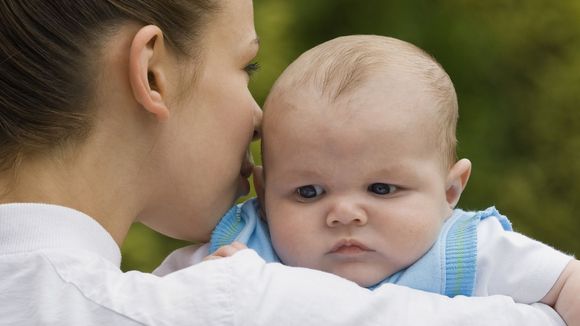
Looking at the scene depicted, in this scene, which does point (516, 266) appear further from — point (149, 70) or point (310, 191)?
point (149, 70)

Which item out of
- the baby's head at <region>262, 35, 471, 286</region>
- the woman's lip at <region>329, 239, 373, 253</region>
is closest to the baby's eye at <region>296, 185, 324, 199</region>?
the baby's head at <region>262, 35, 471, 286</region>

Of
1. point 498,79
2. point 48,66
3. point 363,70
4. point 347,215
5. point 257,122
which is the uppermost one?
point 48,66

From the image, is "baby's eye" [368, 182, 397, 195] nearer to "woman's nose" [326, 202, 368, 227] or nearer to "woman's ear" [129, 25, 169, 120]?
"woman's nose" [326, 202, 368, 227]

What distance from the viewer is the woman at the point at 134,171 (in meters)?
1.70

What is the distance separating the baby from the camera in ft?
6.68

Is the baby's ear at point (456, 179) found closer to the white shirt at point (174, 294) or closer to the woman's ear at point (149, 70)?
the white shirt at point (174, 294)

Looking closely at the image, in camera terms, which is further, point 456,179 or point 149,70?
point 456,179

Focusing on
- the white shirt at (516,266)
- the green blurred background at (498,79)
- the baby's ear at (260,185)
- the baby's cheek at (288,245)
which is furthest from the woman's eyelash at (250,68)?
the green blurred background at (498,79)

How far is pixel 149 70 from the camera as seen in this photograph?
6.38 ft

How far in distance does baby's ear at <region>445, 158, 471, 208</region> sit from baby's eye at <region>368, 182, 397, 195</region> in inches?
6.3

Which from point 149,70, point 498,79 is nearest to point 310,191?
point 149,70

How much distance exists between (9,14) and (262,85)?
282 cm

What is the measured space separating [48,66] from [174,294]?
0.46 meters

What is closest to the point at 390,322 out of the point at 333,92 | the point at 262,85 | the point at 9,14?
the point at 333,92
